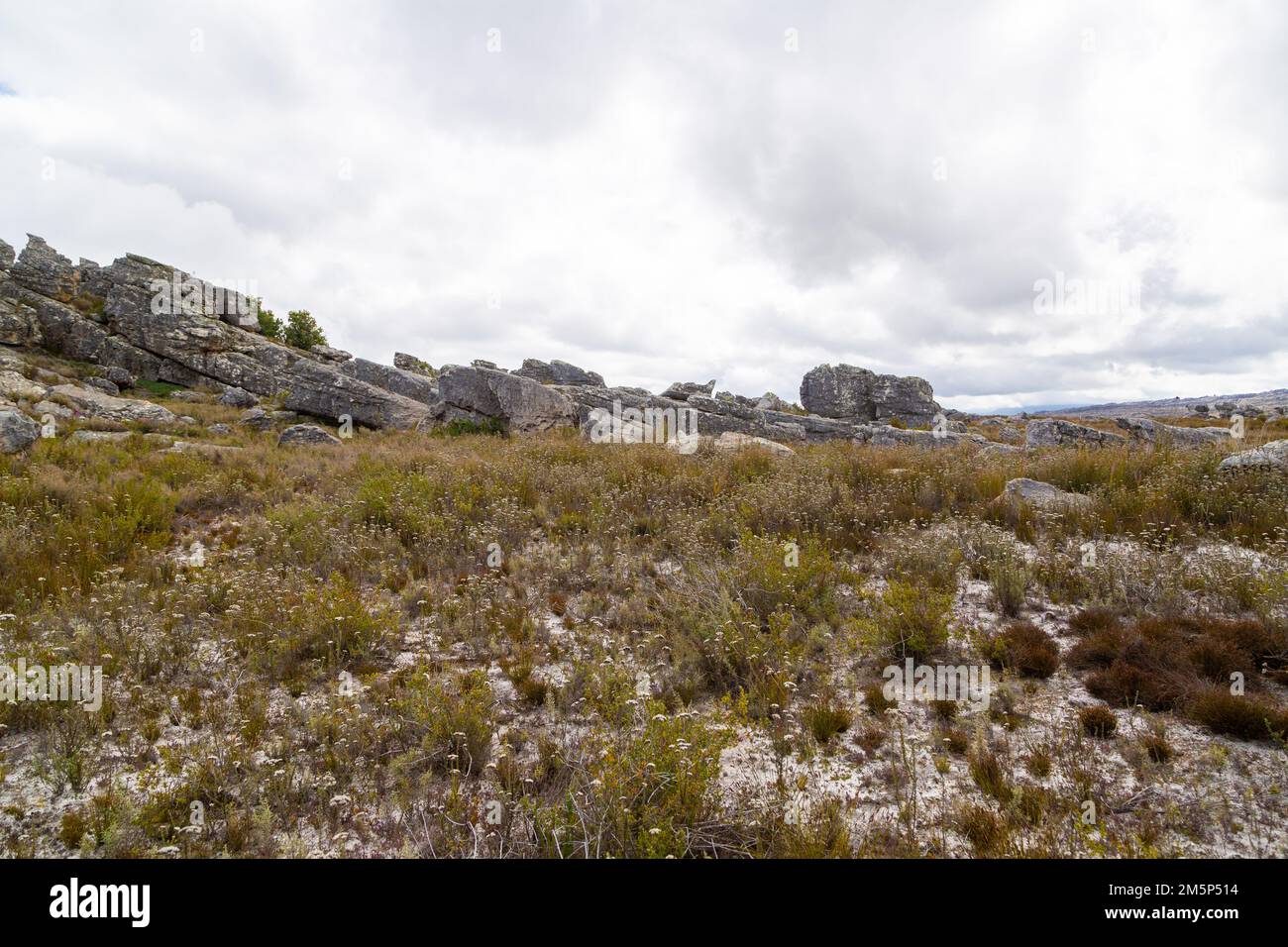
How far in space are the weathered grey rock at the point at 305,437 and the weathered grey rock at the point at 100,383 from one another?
14279mm

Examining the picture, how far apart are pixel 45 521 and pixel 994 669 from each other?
1296cm

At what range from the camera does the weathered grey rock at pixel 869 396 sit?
1149 inches

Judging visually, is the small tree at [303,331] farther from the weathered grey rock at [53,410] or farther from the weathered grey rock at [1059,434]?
the weathered grey rock at [1059,434]

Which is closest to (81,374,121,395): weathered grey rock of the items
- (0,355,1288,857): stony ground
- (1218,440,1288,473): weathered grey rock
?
(0,355,1288,857): stony ground

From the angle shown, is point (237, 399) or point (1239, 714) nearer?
point (1239, 714)

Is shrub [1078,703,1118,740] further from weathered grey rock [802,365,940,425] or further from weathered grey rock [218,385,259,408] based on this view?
weathered grey rock [218,385,259,408]

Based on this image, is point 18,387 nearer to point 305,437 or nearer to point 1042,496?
point 305,437

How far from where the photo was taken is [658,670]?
15.6 ft

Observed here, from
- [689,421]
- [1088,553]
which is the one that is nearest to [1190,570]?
[1088,553]

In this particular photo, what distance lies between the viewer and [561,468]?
10992 millimetres

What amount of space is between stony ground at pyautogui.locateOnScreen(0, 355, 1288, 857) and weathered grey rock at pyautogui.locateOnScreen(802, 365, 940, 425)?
21009 millimetres

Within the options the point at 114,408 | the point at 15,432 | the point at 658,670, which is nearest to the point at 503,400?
the point at 15,432

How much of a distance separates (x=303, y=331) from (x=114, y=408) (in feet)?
106
